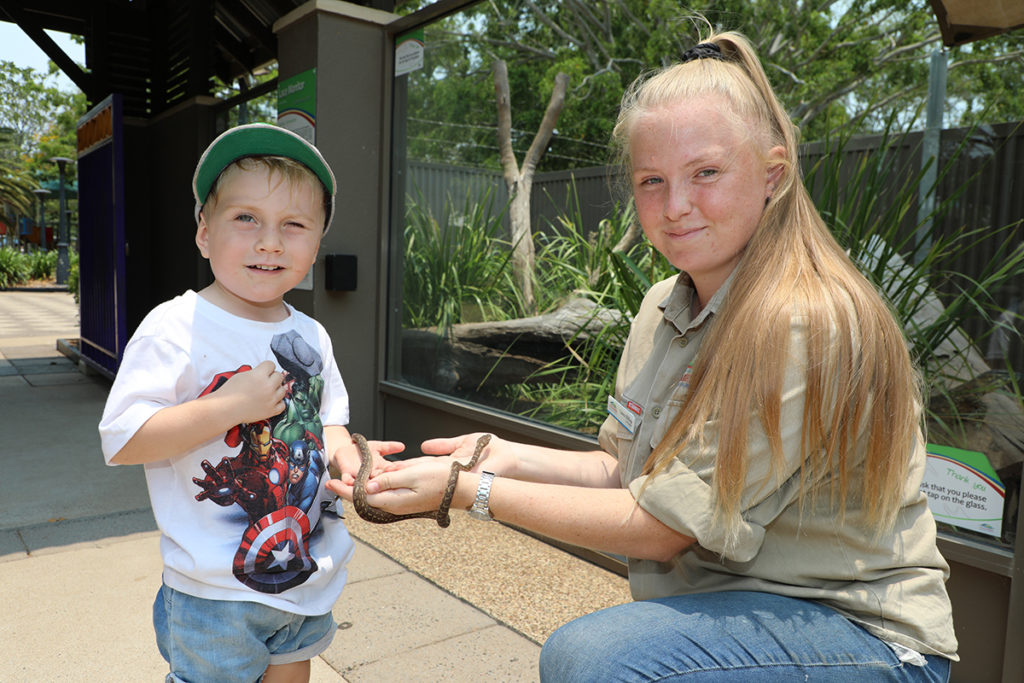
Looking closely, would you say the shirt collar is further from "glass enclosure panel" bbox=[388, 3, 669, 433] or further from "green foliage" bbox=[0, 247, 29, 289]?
"green foliage" bbox=[0, 247, 29, 289]

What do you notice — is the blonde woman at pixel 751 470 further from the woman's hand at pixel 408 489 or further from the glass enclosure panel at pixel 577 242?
the glass enclosure panel at pixel 577 242

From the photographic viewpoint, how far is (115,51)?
26.6 ft

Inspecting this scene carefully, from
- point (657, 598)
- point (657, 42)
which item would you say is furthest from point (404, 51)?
point (657, 598)

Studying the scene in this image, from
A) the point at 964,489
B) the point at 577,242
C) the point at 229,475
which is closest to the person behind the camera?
the point at 229,475

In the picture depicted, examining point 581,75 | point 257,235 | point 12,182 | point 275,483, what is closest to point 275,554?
point 275,483

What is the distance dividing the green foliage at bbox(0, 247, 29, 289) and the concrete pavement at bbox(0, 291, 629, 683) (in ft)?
91.4

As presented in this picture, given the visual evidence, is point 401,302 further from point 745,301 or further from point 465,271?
point 745,301

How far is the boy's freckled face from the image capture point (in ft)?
5.22

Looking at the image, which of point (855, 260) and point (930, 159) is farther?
point (855, 260)

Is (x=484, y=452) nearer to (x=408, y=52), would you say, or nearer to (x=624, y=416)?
(x=624, y=416)

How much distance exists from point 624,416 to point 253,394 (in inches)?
31.1

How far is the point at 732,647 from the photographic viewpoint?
1.30 meters

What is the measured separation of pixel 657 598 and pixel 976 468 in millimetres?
1691

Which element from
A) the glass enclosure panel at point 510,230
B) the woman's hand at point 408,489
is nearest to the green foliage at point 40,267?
the glass enclosure panel at point 510,230
